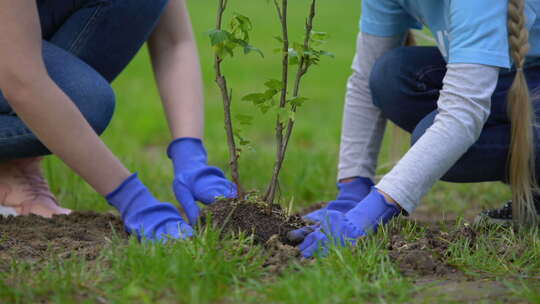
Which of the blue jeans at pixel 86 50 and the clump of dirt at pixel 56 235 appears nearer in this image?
the clump of dirt at pixel 56 235

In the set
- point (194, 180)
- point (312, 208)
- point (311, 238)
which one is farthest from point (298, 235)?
point (312, 208)

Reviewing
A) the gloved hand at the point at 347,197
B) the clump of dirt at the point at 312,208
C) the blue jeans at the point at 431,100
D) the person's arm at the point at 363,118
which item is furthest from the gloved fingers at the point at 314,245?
the clump of dirt at the point at 312,208

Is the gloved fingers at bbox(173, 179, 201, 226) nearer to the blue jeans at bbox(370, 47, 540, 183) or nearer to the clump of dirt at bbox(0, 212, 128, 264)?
the clump of dirt at bbox(0, 212, 128, 264)

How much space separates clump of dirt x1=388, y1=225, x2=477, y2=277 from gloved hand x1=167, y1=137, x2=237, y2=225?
555 mm

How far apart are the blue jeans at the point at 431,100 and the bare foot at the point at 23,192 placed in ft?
4.09

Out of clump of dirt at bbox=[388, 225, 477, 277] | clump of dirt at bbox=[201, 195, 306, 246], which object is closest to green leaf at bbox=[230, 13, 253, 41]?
clump of dirt at bbox=[201, 195, 306, 246]

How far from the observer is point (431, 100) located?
2664mm

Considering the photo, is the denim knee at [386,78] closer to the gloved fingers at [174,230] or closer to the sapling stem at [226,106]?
the sapling stem at [226,106]

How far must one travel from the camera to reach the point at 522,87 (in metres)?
2.19

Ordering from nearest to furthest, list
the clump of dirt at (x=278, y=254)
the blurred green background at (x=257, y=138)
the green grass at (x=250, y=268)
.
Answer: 1. the green grass at (x=250, y=268)
2. the clump of dirt at (x=278, y=254)
3. the blurred green background at (x=257, y=138)

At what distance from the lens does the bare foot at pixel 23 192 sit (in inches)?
104

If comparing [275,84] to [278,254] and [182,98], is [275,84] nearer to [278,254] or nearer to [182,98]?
[278,254]

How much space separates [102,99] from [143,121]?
2.49 meters

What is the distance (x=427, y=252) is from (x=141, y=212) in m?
0.86
